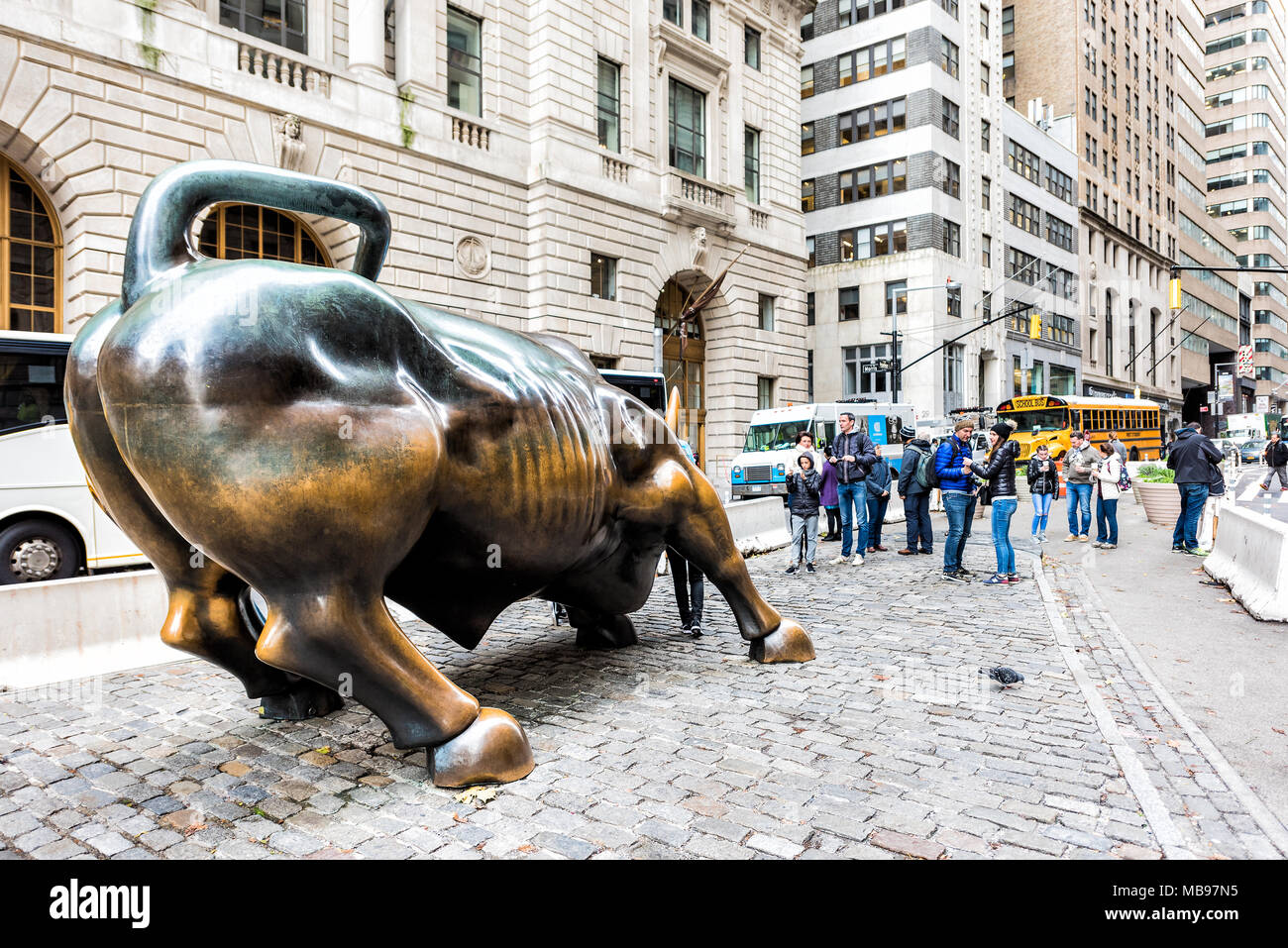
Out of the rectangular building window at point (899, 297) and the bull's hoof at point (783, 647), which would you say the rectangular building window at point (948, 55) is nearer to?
the rectangular building window at point (899, 297)

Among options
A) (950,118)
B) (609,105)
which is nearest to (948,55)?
(950,118)

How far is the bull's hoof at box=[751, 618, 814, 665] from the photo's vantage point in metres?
5.19

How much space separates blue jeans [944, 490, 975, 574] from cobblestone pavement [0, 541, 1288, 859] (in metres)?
3.97

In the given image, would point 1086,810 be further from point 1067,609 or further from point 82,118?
point 82,118

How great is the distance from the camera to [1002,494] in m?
9.48

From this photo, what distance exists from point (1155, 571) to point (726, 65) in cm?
2206

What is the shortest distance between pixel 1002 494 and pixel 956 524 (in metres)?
0.62

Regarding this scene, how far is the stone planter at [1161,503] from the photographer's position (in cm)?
1577

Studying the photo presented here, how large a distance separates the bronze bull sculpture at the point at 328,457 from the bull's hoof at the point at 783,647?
5.72 feet

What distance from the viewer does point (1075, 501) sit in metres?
A: 13.8

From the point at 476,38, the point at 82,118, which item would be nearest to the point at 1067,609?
the point at 82,118

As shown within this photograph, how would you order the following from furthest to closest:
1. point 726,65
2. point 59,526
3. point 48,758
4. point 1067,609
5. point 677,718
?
1. point 726,65
2. point 59,526
3. point 1067,609
4. point 677,718
5. point 48,758

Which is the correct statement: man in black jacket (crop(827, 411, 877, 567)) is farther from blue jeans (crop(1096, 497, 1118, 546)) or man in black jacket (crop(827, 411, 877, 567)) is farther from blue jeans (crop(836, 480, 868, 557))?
blue jeans (crop(1096, 497, 1118, 546))

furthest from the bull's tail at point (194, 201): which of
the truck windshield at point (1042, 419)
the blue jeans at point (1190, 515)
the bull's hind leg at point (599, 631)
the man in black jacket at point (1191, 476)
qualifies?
the truck windshield at point (1042, 419)
